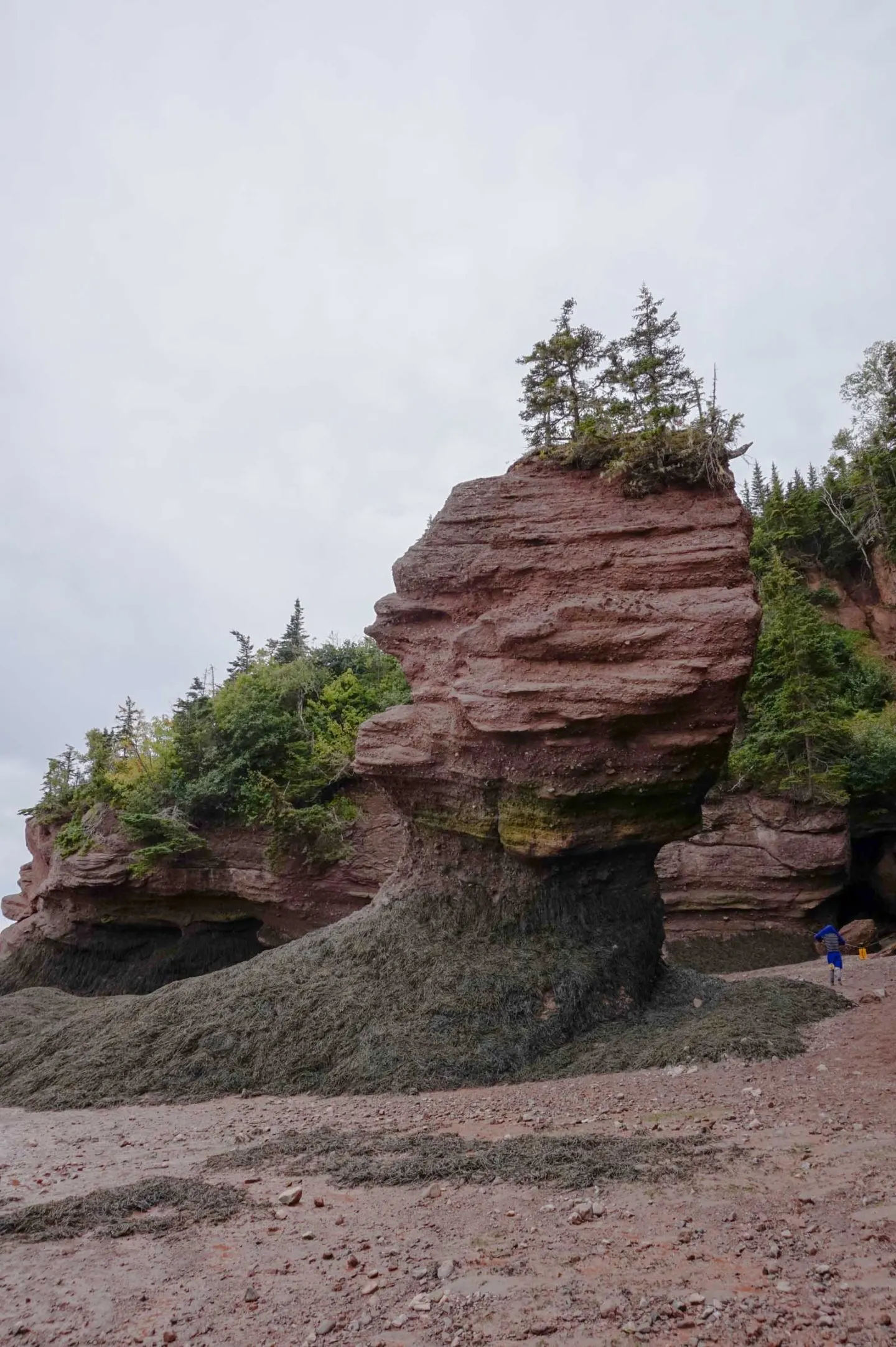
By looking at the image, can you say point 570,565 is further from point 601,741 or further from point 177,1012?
point 177,1012

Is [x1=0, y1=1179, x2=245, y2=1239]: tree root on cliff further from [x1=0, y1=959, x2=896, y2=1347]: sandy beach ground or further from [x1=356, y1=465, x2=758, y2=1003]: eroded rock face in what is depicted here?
[x1=356, y1=465, x2=758, y2=1003]: eroded rock face

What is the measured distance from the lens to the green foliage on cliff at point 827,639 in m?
22.7

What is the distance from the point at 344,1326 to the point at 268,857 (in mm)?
18849

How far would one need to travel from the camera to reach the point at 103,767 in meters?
27.3

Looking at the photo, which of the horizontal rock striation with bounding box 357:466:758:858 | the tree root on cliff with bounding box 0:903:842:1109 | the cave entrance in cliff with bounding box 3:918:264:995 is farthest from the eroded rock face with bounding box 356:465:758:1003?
the cave entrance in cliff with bounding box 3:918:264:995

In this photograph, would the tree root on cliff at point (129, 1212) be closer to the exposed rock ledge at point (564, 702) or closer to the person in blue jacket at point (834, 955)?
the exposed rock ledge at point (564, 702)

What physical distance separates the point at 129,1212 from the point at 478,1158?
2568 millimetres

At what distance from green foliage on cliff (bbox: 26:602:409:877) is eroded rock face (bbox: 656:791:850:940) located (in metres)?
9.93

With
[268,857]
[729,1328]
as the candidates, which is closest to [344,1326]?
[729,1328]

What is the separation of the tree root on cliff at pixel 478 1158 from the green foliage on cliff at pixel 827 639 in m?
18.0

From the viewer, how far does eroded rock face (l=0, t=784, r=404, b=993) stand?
73.5 ft

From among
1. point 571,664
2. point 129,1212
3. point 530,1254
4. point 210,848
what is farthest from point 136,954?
point 530,1254

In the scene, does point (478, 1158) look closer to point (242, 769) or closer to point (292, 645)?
point (242, 769)

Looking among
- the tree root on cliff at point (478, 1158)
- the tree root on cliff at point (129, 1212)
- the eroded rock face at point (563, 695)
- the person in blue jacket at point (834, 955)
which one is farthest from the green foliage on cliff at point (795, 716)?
the tree root on cliff at point (129, 1212)
